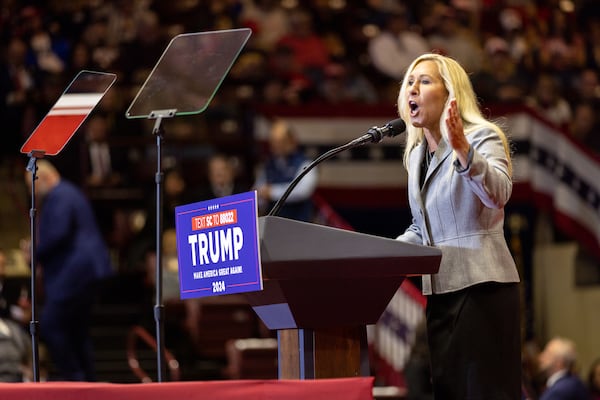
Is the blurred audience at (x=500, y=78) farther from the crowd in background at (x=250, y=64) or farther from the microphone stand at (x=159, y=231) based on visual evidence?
the microphone stand at (x=159, y=231)

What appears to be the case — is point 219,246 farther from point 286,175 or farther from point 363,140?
point 286,175

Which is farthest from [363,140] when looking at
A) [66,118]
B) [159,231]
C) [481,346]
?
[66,118]

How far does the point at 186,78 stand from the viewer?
4289mm

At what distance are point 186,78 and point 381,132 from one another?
2.81 ft

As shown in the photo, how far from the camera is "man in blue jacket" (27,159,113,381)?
7.84m

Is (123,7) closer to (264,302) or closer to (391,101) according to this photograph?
(391,101)

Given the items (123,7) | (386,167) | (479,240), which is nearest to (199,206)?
(479,240)

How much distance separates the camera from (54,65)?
40.6 feet

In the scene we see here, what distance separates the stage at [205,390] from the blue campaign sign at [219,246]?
257 mm

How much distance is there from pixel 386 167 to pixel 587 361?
119 inches

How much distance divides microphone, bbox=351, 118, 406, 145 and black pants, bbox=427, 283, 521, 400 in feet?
1.64

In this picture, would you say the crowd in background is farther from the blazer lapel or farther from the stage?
the stage

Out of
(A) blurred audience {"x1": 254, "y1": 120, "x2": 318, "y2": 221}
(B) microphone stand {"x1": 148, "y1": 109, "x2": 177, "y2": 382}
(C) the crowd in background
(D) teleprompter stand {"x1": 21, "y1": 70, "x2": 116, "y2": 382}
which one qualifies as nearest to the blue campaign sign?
(B) microphone stand {"x1": 148, "y1": 109, "x2": 177, "y2": 382}

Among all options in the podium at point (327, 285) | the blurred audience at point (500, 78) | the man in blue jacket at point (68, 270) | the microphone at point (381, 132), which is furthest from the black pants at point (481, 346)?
the blurred audience at point (500, 78)
